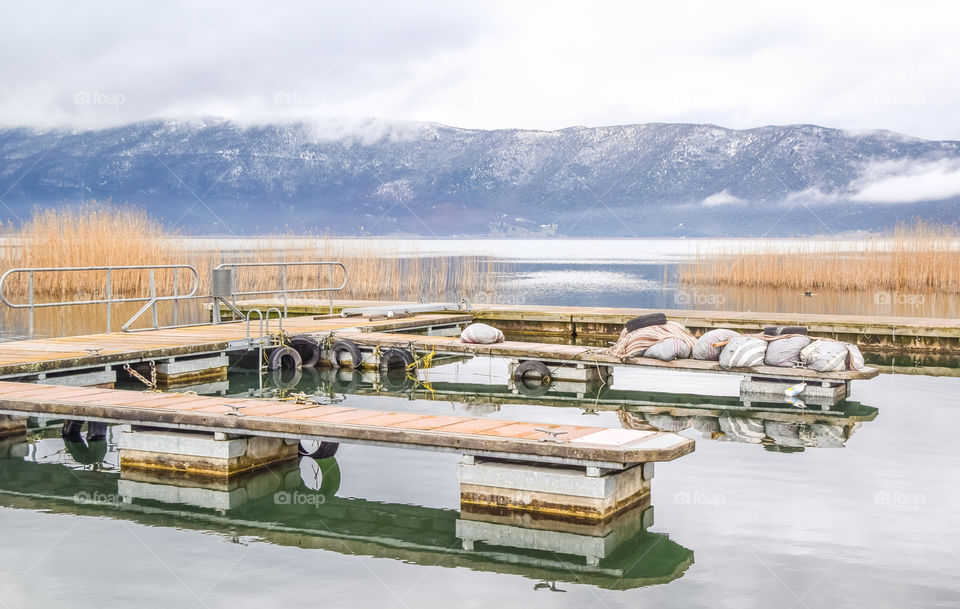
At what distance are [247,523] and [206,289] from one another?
56.5ft

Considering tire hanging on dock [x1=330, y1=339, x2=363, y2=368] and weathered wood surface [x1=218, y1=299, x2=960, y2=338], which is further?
weathered wood surface [x1=218, y1=299, x2=960, y2=338]

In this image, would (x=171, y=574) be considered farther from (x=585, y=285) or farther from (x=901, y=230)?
(x=585, y=285)

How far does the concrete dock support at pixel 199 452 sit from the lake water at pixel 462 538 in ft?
0.48

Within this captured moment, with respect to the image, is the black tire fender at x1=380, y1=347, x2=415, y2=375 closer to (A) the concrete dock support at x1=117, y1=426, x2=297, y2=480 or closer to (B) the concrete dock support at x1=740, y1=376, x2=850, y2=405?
(B) the concrete dock support at x1=740, y1=376, x2=850, y2=405

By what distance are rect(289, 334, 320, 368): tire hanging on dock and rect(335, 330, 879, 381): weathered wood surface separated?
353 mm

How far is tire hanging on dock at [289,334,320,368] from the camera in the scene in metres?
13.2

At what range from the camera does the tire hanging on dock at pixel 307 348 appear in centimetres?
1325

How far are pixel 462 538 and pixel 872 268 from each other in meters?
17.7

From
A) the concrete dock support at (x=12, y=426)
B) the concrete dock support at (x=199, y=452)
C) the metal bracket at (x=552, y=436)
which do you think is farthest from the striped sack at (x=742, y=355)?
the concrete dock support at (x=12, y=426)

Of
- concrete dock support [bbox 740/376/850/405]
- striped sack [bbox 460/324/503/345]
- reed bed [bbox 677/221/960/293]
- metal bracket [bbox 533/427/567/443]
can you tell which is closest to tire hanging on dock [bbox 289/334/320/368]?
striped sack [bbox 460/324/503/345]

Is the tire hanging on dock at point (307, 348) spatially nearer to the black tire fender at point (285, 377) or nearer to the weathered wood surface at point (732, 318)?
the black tire fender at point (285, 377)

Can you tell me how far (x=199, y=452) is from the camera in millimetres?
7320

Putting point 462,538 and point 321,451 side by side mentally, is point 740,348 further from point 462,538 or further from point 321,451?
point 462,538

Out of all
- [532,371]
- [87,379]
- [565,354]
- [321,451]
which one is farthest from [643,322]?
[87,379]
